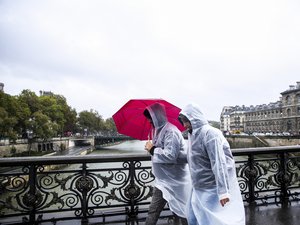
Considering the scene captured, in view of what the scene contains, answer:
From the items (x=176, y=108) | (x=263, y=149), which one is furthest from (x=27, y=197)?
(x=263, y=149)

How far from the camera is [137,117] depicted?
3.54m

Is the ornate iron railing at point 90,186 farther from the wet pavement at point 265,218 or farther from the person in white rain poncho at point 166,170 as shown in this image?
the person in white rain poncho at point 166,170

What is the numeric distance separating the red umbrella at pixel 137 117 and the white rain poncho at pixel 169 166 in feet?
0.68

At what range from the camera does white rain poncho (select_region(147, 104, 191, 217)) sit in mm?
2908

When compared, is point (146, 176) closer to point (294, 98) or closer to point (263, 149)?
point (263, 149)

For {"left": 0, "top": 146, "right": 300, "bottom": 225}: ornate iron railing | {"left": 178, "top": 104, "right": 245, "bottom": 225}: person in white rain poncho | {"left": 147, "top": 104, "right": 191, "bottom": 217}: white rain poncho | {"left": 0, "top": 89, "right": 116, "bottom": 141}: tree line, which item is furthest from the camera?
{"left": 0, "top": 89, "right": 116, "bottom": 141}: tree line

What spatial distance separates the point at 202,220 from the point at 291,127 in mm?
80418

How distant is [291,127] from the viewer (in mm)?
73125

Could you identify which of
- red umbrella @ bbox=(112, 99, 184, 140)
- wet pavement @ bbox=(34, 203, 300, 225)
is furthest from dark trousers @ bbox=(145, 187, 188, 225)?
wet pavement @ bbox=(34, 203, 300, 225)

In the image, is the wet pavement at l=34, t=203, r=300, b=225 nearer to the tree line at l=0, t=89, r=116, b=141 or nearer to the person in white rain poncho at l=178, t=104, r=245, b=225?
the person in white rain poncho at l=178, t=104, r=245, b=225

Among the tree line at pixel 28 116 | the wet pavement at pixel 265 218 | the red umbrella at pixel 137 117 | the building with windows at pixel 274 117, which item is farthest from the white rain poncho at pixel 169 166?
the building with windows at pixel 274 117

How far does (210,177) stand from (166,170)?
602 mm

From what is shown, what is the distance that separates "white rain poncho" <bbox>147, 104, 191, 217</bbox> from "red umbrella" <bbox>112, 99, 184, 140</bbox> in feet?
0.68

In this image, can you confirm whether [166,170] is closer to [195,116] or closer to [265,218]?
[195,116]
